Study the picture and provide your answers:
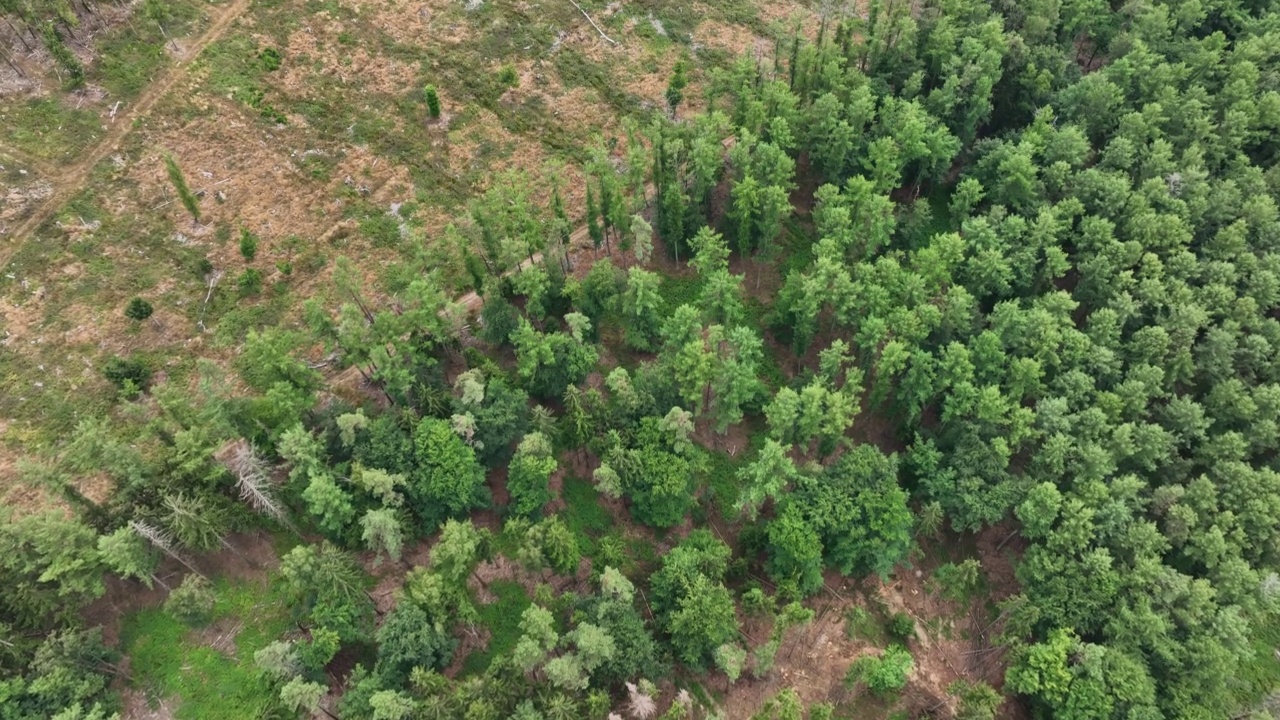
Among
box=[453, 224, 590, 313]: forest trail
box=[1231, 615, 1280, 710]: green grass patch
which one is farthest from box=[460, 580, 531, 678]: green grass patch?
box=[1231, 615, 1280, 710]: green grass patch

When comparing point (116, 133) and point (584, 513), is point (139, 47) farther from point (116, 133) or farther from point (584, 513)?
point (584, 513)

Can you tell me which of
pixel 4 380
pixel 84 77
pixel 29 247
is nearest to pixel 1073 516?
pixel 4 380

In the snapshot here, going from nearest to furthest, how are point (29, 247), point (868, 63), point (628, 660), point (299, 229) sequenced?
point (628, 660), point (29, 247), point (299, 229), point (868, 63)

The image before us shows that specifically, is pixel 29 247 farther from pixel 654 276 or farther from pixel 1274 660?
pixel 1274 660

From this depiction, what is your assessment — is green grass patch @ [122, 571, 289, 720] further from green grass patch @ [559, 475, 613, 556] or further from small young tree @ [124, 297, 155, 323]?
small young tree @ [124, 297, 155, 323]

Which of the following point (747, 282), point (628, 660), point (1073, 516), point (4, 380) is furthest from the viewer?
point (747, 282)
